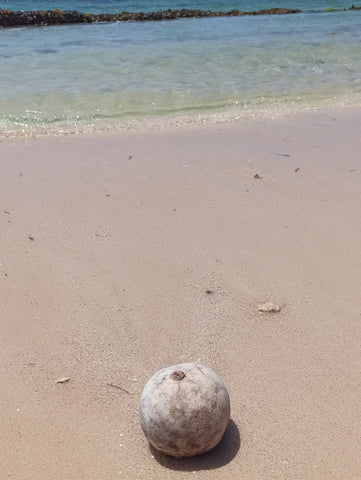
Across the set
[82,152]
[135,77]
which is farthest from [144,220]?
[135,77]

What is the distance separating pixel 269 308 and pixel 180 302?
62 cm

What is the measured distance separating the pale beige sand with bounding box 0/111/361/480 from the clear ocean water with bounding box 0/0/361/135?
1.99m

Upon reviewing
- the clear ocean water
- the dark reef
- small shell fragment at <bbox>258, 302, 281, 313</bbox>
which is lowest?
small shell fragment at <bbox>258, 302, 281, 313</bbox>

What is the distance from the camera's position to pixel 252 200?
5.21m

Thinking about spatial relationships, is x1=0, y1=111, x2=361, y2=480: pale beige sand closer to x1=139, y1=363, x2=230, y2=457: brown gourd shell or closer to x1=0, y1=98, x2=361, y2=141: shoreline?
x1=139, y1=363, x2=230, y2=457: brown gourd shell

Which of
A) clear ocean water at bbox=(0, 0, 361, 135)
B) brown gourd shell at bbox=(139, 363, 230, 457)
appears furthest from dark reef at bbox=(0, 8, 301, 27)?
brown gourd shell at bbox=(139, 363, 230, 457)

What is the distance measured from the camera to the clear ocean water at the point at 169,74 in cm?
836

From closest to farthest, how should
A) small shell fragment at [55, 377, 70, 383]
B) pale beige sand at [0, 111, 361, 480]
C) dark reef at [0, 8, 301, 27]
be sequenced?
1. pale beige sand at [0, 111, 361, 480]
2. small shell fragment at [55, 377, 70, 383]
3. dark reef at [0, 8, 301, 27]

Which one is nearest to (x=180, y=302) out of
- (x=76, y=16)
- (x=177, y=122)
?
(x=177, y=122)

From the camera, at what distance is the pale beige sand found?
8.93 feet

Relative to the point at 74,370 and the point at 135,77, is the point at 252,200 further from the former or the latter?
the point at 135,77

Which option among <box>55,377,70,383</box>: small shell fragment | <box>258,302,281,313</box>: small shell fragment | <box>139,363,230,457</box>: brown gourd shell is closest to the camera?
<box>139,363,230,457</box>: brown gourd shell

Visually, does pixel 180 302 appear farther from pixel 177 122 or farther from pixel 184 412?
pixel 177 122

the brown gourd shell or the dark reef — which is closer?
the brown gourd shell
